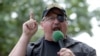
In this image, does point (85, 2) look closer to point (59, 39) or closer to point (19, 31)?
point (19, 31)

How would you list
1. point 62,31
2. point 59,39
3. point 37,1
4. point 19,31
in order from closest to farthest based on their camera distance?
1. point 59,39
2. point 62,31
3. point 37,1
4. point 19,31

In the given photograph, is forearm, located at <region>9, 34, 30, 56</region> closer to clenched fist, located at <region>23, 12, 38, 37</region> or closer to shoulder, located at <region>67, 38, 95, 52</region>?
clenched fist, located at <region>23, 12, 38, 37</region>

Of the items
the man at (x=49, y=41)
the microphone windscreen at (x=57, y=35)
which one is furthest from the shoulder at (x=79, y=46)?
the microphone windscreen at (x=57, y=35)

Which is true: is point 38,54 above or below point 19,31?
below

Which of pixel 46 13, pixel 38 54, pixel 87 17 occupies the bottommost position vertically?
pixel 38 54

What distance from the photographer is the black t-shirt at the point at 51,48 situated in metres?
2.70

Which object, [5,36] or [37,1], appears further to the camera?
[5,36]

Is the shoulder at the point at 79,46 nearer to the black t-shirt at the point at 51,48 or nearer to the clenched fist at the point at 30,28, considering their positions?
the black t-shirt at the point at 51,48

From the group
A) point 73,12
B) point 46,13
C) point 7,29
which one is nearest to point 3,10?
point 7,29

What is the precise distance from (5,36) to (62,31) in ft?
10.0

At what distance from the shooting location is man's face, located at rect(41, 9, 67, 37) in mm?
2647

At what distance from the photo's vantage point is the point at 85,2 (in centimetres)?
589

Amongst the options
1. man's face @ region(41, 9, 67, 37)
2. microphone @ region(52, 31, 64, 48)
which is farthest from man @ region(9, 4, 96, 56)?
microphone @ region(52, 31, 64, 48)

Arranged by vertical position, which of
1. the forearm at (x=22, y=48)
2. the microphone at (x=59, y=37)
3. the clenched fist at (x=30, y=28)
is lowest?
the forearm at (x=22, y=48)
